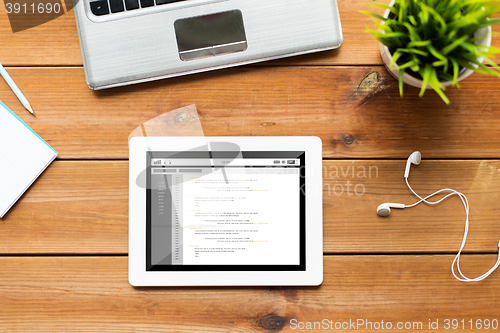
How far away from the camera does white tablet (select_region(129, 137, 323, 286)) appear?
616 millimetres

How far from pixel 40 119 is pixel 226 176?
1.21 feet

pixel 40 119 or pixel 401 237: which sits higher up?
pixel 40 119

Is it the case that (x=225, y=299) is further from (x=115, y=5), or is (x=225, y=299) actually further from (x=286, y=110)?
(x=115, y=5)

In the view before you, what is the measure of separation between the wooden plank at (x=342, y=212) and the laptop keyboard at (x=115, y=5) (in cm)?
27

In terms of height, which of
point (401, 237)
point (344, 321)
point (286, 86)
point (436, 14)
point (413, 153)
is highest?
point (436, 14)

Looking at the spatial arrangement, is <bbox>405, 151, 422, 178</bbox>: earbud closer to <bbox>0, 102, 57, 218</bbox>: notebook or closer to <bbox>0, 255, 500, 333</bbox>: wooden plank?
<bbox>0, 255, 500, 333</bbox>: wooden plank

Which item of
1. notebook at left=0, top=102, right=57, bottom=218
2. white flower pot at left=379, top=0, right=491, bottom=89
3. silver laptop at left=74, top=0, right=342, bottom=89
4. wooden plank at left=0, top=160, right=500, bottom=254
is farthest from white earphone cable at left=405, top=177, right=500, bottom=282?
notebook at left=0, top=102, right=57, bottom=218

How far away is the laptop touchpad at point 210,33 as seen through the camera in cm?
59

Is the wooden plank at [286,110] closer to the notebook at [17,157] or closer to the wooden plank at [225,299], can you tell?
the notebook at [17,157]

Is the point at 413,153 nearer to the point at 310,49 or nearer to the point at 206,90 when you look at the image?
the point at 310,49

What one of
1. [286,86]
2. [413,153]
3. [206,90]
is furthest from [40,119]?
[413,153]

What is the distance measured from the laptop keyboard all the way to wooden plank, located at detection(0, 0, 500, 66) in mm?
86

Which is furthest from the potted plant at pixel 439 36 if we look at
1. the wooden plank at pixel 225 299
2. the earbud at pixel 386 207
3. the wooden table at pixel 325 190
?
the wooden plank at pixel 225 299

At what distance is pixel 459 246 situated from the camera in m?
0.64
